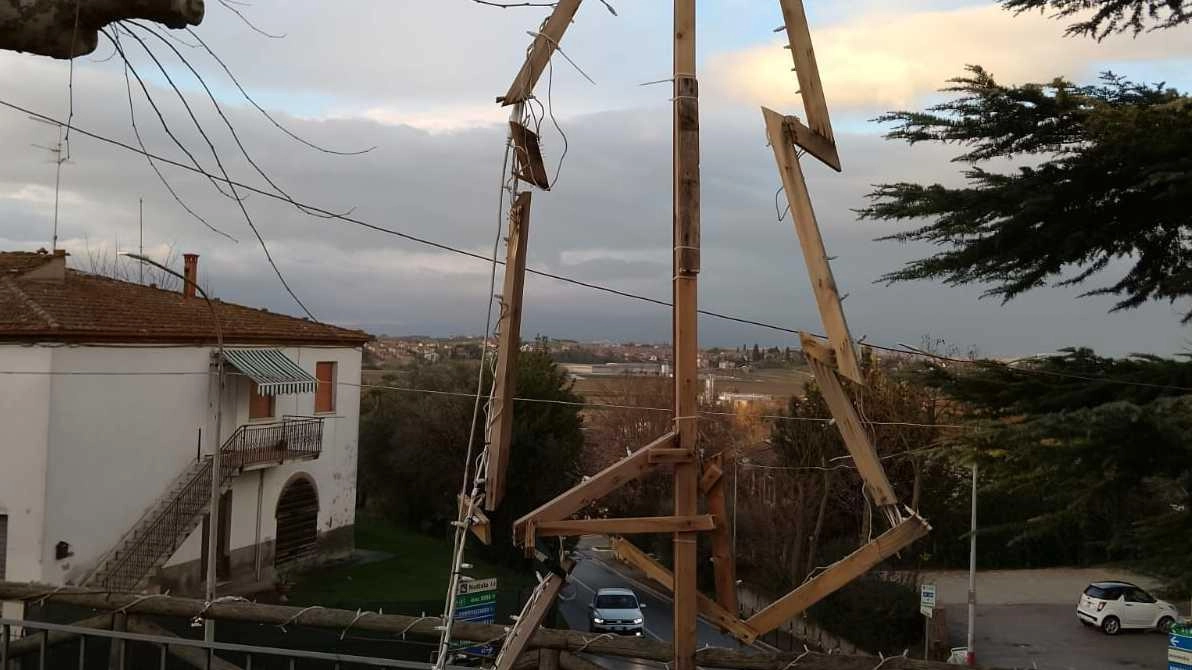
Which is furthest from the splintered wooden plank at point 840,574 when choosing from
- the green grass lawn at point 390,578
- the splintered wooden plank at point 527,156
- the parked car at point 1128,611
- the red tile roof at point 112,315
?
the parked car at point 1128,611

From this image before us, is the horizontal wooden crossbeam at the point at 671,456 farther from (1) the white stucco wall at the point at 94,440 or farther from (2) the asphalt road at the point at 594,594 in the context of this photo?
(2) the asphalt road at the point at 594,594

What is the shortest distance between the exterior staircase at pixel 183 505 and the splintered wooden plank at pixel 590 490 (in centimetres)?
1283

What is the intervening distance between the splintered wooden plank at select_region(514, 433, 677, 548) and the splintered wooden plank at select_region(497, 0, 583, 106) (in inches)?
40.6

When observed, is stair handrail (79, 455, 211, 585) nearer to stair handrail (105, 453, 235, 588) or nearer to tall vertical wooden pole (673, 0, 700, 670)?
stair handrail (105, 453, 235, 588)

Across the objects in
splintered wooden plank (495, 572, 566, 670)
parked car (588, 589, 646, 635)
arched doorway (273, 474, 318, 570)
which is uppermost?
splintered wooden plank (495, 572, 566, 670)

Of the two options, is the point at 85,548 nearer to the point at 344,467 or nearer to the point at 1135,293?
the point at 344,467

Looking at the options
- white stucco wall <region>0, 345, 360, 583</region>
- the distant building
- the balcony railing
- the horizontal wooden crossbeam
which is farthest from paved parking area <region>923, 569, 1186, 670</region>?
the horizontal wooden crossbeam

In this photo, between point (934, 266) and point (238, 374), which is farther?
point (238, 374)

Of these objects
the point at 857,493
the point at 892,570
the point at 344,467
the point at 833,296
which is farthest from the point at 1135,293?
the point at 344,467

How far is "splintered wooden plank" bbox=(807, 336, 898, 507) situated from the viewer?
2.46 m

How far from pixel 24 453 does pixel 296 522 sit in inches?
289

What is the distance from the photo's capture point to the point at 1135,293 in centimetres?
891

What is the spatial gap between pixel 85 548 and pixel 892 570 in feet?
57.1

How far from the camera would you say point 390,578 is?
2088 cm
